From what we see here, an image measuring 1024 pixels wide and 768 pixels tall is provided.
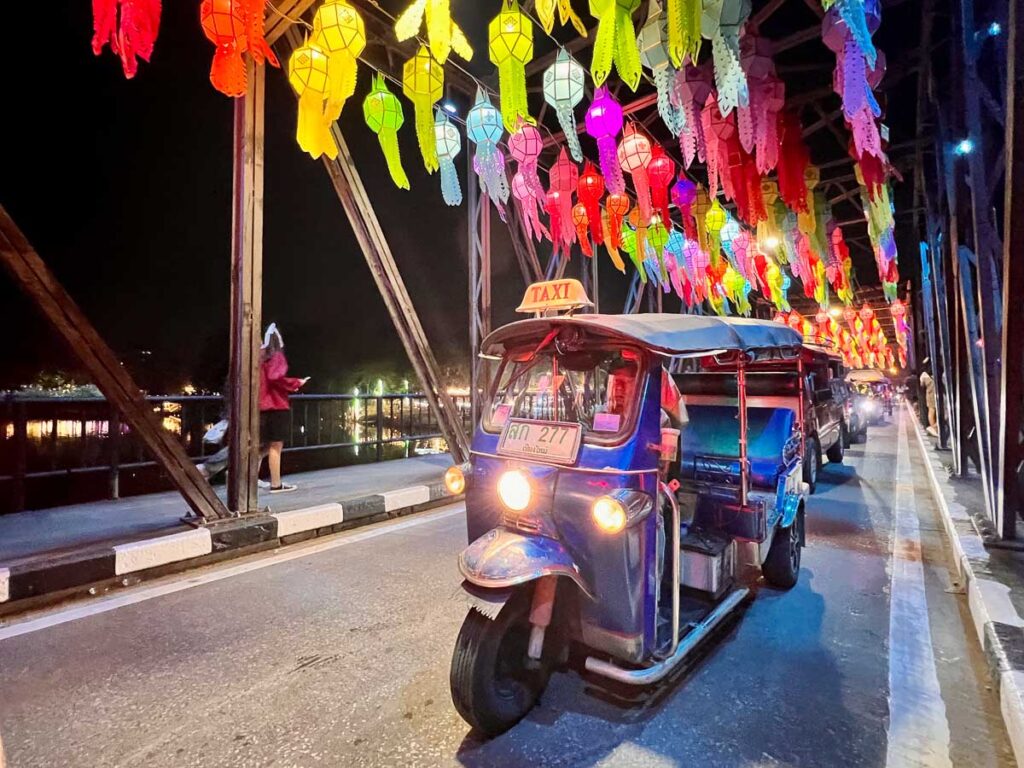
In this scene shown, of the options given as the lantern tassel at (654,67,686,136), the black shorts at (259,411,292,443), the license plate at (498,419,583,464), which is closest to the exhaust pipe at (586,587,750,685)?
the license plate at (498,419,583,464)

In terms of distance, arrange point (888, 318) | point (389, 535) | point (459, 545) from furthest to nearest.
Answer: point (888, 318) → point (389, 535) → point (459, 545)

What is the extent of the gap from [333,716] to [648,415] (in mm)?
2183

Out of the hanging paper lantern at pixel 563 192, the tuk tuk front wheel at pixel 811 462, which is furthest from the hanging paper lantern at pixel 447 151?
Answer: the tuk tuk front wheel at pixel 811 462

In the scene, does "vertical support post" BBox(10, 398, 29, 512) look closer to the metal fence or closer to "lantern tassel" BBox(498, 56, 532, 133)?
the metal fence

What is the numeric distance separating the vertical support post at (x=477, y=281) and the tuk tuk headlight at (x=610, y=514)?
6091mm

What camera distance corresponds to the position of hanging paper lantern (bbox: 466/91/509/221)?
6.31 m

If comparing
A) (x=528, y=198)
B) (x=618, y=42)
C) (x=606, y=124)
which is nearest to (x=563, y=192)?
(x=528, y=198)

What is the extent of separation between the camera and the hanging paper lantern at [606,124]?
6.40 metres

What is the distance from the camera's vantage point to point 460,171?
1041cm

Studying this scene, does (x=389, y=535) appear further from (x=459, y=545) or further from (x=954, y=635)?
(x=954, y=635)

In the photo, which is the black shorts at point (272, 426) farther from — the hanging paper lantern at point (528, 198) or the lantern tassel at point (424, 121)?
the hanging paper lantern at point (528, 198)

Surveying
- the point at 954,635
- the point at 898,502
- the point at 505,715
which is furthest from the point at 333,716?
the point at 898,502

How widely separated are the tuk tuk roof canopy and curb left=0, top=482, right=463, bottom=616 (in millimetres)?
3393

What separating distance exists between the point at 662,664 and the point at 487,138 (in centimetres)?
592
